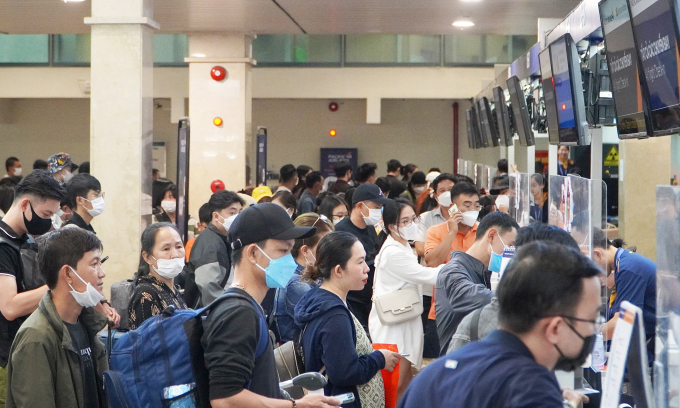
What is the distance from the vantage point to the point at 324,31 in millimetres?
11375

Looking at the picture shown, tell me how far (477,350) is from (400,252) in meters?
3.03

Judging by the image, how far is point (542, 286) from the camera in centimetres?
164

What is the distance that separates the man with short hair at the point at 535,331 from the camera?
1.61 m

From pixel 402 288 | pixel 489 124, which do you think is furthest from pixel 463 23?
pixel 402 288

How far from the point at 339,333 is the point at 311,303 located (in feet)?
0.60

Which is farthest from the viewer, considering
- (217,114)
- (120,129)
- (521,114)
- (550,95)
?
(217,114)

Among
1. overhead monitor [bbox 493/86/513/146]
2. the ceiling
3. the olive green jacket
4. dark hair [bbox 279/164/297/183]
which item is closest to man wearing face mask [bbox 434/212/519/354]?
the olive green jacket

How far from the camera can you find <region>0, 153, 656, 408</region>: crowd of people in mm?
1656

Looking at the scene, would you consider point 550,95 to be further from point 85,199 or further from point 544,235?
point 85,199

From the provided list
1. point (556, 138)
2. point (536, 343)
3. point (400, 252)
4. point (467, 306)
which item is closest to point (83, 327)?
point (467, 306)

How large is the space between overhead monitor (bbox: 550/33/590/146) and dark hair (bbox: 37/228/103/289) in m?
2.83

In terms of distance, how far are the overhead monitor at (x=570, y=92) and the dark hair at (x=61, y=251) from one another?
283 cm

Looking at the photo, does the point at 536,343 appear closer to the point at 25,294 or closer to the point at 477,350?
the point at 477,350

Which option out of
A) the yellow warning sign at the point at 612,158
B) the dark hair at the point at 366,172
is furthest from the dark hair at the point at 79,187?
the yellow warning sign at the point at 612,158
